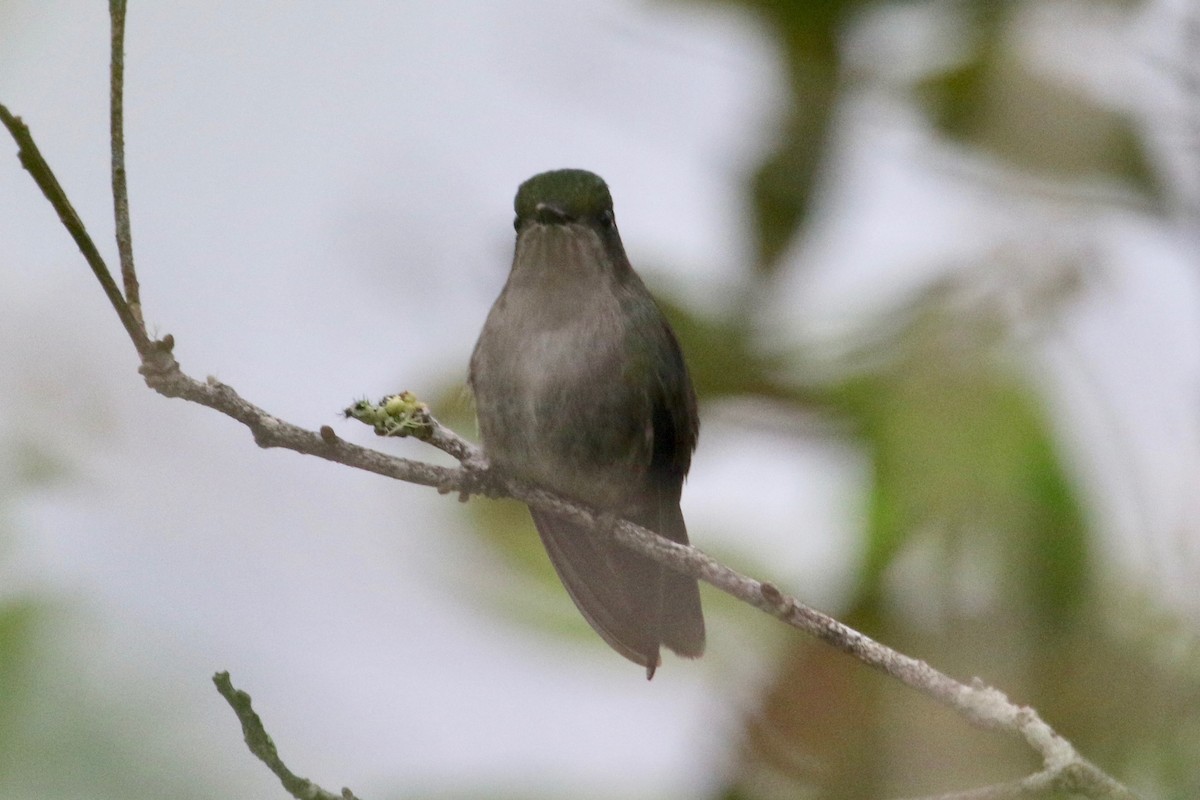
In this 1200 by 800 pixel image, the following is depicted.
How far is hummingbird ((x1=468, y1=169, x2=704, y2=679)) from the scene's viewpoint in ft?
13.3

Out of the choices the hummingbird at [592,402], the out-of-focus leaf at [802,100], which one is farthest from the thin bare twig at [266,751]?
the out-of-focus leaf at [802,100]

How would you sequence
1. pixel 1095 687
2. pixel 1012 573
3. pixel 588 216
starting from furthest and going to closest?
pixel 588 216 < pixel 1012 573 < pixel 1095 687

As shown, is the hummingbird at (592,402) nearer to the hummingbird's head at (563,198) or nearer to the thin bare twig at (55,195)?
the hummingbird's head at (563,198)

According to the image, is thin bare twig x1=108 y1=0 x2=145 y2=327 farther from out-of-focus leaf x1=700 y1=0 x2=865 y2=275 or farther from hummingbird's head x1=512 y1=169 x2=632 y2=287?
out-of-focus leaf x1=700 y1=0 x2=865 y2=275

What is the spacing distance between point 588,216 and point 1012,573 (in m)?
1.78

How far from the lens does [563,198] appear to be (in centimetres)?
421

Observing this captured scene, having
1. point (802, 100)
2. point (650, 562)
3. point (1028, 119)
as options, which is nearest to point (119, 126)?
point (1028, 119)

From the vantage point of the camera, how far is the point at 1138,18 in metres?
4.62

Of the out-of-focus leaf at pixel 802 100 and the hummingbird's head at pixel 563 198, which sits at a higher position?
the out-of-focus leaf at pixel 802 100

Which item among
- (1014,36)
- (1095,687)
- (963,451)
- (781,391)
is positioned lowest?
(1095,687)

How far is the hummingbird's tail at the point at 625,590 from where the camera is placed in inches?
169

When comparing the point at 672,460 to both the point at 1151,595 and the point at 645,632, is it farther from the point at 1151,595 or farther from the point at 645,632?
the point at 1151,595

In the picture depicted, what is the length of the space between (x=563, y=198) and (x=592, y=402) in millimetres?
610

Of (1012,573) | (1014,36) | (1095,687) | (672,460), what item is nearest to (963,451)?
(1012,573)
